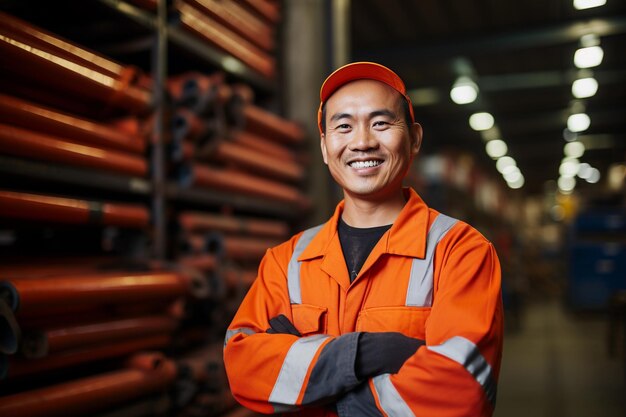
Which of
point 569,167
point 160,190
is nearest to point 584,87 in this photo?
point 160,190

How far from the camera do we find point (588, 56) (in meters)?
10.2

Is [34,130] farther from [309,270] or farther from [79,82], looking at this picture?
[309,270]

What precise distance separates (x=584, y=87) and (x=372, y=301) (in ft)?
41.9

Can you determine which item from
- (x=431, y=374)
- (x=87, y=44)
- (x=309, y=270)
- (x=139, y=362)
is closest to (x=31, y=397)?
(x=139, y=362)

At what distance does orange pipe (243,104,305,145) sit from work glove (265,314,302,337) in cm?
246

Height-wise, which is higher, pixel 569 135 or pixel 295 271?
pixel 569 135

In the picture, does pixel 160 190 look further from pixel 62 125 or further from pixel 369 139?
pixel 369 139

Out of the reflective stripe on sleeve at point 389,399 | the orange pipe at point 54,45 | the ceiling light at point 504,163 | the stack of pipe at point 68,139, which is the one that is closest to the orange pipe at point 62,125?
the stack of pipe at point 68,139

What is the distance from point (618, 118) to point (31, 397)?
17.4 metres

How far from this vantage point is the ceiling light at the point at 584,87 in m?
12.1

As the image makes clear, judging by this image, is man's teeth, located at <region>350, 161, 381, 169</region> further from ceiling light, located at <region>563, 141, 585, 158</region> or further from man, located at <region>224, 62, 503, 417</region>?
ceiling light, located at <region>563, 141, 585, 158</region>

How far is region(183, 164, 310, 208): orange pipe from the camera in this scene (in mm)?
3641

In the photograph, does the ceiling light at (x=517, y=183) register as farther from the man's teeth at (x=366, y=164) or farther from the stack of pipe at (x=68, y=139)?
the man's teeth at (x=366, y=164)

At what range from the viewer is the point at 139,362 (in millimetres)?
2934
